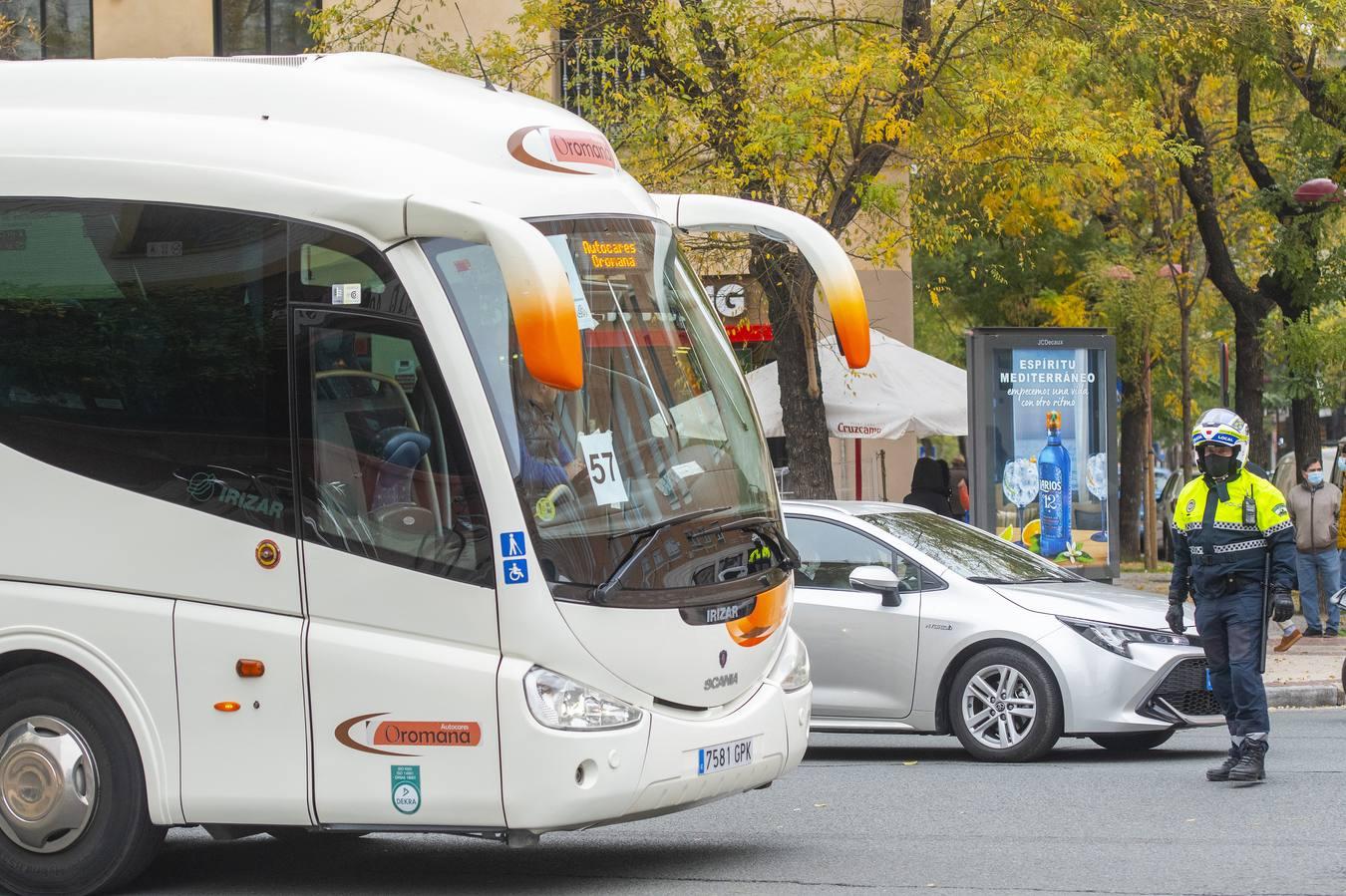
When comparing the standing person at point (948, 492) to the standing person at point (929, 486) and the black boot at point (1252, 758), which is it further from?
the black boot at point (1252, 758)

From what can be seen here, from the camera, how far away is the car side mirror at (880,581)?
36.4 ft

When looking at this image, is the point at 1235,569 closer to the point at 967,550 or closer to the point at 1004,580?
the point at 1004,580

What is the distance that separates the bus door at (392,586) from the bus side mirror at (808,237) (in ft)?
5.31

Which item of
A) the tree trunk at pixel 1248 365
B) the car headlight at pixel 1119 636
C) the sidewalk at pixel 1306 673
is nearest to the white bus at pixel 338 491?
the car headlight at pixel 1119 636

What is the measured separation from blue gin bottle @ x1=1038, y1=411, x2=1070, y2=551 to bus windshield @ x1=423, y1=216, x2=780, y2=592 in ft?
40.1

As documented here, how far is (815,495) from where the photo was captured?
18188 millimetres

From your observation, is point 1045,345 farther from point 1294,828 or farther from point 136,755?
point 136,755

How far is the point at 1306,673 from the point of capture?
15688mm

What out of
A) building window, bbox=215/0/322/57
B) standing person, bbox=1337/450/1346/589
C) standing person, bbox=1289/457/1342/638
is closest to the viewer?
standing person, bbox=1337/450/1346/589

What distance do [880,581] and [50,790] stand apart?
551 centimetres

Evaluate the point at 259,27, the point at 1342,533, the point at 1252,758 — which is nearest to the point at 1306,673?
the point at 1342,533

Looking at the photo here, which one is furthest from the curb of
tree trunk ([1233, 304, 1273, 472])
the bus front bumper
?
tree trunk ([1233, 304, 1273, 472])

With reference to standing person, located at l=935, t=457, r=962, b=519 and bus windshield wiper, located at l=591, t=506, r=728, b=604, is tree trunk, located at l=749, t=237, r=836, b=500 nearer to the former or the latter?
standing person, located at l=935, t=457, r=962, b=519

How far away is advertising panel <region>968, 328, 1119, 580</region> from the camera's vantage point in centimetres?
1916
